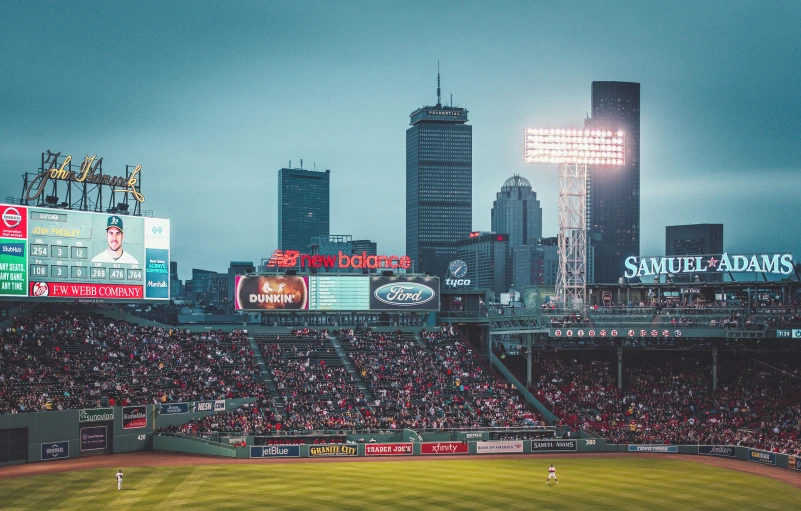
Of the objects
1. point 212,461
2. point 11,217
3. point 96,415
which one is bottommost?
point 212,461

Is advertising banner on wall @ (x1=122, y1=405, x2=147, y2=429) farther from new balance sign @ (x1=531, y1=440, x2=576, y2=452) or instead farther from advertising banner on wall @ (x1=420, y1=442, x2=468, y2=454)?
new balance sign @ (x1=531, y1=440, x2=576, y2=452)

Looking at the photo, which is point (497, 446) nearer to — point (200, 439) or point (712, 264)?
point (200, 439)

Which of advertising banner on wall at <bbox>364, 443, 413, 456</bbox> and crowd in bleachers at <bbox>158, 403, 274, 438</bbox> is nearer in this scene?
advertising banner on wall at <bbox>364, 443, 413, 456</bbox>

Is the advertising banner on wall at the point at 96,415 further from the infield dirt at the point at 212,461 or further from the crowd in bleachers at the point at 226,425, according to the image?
the crowd in bleachers at the point at 226,425

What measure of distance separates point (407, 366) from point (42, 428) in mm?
29910

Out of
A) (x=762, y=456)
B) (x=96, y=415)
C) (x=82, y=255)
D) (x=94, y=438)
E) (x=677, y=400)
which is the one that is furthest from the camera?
(x=677, y=400)

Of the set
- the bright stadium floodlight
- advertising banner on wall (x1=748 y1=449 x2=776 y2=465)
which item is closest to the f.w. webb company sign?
the bright stadium floodlight

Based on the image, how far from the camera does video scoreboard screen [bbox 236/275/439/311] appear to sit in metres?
75.6

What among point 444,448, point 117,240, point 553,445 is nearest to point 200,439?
point 444,448

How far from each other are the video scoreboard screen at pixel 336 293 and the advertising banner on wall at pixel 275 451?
69.7 ft

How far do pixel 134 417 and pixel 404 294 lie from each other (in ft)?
93.8

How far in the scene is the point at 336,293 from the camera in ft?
255

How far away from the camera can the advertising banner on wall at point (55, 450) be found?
179 feet

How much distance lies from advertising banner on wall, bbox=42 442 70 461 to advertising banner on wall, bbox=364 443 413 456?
19.4 metres
